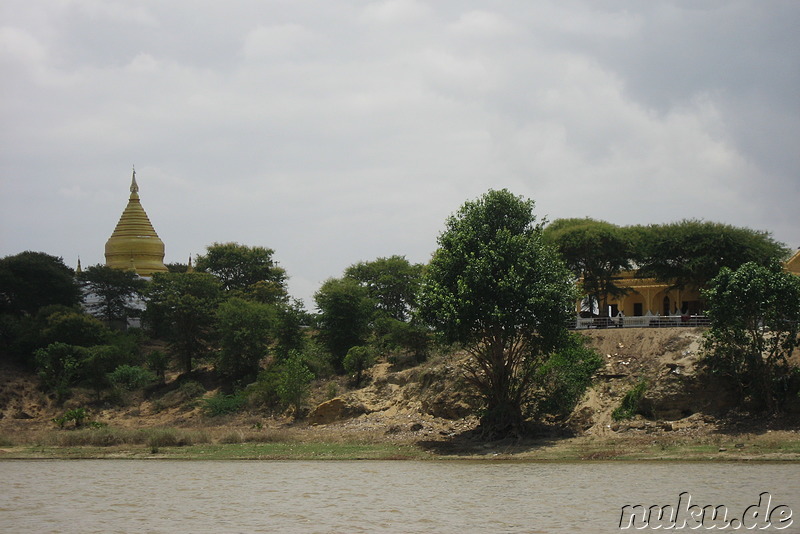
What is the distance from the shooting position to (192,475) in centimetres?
2917

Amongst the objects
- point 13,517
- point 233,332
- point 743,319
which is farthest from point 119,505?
point 233,332

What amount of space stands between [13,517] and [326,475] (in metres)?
10.3

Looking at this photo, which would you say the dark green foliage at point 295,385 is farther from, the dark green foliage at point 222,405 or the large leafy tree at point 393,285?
the large leafy tree at point 393,285

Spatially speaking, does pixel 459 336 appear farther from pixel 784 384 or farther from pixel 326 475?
pixel 784 384

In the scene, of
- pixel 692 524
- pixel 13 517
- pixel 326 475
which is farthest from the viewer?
pixel 326 475

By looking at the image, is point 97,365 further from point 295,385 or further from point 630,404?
point 630,404

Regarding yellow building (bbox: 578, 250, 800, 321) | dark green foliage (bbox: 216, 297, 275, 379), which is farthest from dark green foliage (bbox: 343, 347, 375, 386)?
yellow building (bbox: 578, 250, 800, 321)

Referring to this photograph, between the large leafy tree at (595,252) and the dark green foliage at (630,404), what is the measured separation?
16.2m

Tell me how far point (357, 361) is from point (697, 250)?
1955cm

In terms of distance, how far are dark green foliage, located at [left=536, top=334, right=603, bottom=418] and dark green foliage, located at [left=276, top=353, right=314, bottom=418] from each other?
42.5 ft

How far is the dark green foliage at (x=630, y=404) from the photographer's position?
35000 mm

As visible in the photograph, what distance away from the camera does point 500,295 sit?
33.7m

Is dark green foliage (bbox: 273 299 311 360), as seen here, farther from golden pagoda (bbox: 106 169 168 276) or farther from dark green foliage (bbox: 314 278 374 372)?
golden pagoda (bbox: 106 169 168 276)

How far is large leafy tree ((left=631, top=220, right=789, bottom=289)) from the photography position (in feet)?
154
